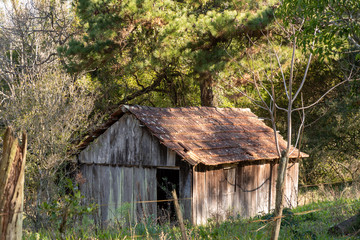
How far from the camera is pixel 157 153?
12.1m

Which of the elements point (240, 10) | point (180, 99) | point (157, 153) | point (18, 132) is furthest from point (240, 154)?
point (180, 99)

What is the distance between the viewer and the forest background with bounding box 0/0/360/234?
1416 centimetres

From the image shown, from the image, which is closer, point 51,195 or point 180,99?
point 51,195

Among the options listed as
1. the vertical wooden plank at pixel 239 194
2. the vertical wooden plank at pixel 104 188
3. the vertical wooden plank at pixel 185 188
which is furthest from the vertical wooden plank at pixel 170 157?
the vertical wooden plank at pixel 104 188

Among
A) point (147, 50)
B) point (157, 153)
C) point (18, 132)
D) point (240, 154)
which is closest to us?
point (157, 153)

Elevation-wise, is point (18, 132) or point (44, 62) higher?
point (44, 62)

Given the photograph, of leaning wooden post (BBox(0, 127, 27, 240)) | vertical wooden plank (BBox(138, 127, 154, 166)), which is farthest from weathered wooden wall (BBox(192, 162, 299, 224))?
leaning wooden post (BBox(0, 127, 27, 240))

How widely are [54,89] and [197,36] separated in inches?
265

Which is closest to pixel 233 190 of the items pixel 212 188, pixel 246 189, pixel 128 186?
pixel 246 189

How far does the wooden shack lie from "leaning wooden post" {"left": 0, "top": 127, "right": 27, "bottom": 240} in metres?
6.94

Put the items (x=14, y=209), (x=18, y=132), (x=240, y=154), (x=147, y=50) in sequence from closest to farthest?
1. (x=14, y=209)
2. (x=240, y=154)
3. (x=18, y=132)
4. (x=147, y=50)

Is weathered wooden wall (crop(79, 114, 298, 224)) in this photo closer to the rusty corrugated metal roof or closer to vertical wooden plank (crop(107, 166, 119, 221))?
vertical wooden plank (crop(107, 166, 119, 221))

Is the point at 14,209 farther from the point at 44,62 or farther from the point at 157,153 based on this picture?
the point at 44,62

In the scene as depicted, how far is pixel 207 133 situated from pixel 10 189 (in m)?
9.65
